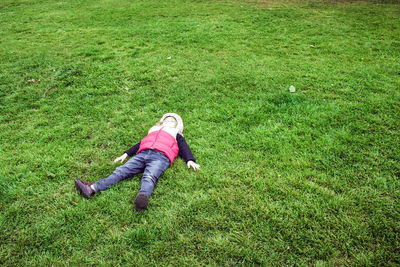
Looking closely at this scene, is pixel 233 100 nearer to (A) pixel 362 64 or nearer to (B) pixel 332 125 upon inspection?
(B) pixel 332 125

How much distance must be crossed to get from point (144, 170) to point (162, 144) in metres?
0.46

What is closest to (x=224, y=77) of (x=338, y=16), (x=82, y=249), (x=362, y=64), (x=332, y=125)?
(x=332, y=125)

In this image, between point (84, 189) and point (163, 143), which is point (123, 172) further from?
Answer: point (163, 143)

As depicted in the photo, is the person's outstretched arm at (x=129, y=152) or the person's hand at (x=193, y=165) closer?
the person's hand at (x=193, y=165)

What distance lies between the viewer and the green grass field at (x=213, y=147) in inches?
91.5

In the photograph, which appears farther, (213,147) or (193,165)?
(213,147)

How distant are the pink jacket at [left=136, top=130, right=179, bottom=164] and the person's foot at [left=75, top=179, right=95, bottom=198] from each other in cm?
84

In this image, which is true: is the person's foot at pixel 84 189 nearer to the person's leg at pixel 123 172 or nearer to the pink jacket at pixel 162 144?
the person's leg at pixel 123 172

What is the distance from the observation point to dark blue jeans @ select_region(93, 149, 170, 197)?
9.32 ft

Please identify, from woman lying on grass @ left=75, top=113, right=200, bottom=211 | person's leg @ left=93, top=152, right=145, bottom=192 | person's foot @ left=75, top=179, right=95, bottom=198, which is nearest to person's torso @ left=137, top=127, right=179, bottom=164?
woman lying on grass @ left=75, top=113, right=200, bottom=211

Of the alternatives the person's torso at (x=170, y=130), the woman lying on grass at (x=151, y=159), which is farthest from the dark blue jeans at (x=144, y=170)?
the person's torso at (x=170, y=130)

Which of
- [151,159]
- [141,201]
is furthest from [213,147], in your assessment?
[141,201]

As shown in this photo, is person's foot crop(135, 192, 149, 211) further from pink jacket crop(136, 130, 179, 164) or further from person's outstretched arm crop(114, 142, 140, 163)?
person's outstretched arm crop(114, 142, 140, 163)

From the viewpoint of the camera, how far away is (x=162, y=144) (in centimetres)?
327
